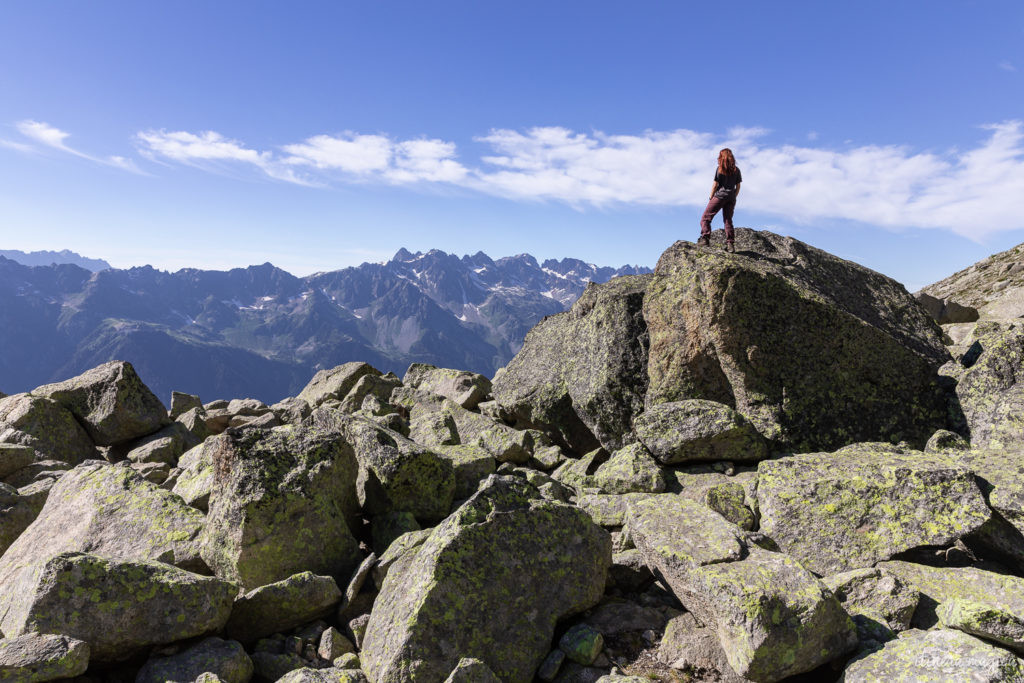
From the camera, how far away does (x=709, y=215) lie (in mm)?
20844

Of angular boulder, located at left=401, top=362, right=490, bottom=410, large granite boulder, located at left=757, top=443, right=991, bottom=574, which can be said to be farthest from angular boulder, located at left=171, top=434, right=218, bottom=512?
large granite boulder, located at left=757, top=443, right=991, bottom=574

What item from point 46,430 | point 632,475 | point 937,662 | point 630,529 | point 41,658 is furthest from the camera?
point 46,430

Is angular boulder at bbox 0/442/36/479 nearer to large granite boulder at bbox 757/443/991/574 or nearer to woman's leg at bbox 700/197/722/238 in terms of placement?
large granite boulder at bbox 757/443/991/574

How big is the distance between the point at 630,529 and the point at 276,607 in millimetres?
6267

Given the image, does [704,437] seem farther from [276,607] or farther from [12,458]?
[12,458]

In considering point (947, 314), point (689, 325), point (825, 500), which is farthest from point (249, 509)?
point (947, 314)

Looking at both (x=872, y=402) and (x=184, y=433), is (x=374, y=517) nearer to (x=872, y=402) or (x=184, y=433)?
(x=872, y=402)

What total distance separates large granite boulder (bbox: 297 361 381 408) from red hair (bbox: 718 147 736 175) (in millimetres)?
19942

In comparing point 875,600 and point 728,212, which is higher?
point 728,212

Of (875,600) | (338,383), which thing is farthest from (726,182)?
(338,383)

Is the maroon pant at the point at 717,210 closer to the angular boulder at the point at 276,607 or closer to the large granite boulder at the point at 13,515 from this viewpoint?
the angular boulder at the point at 276,607

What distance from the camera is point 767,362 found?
51.9 ft

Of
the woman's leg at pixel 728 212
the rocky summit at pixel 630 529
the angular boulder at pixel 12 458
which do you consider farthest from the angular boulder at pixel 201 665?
the woman's leg at pixel 728 212

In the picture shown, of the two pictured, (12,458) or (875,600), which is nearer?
(875,600)
